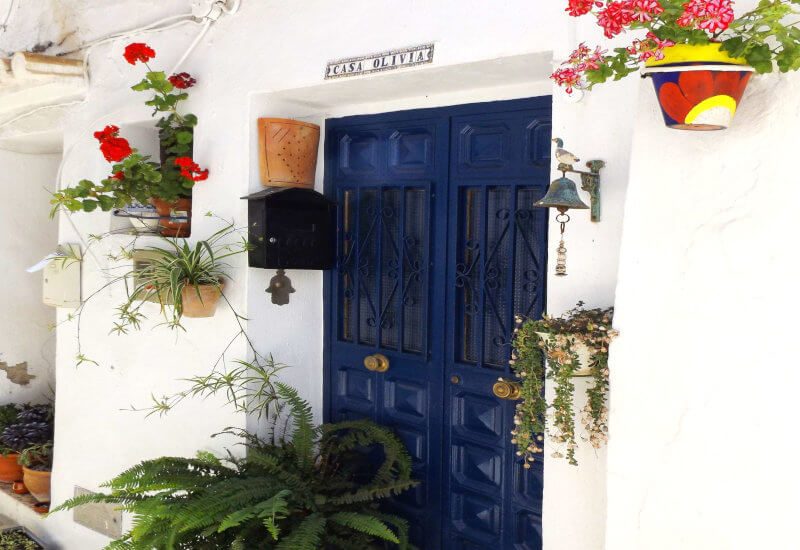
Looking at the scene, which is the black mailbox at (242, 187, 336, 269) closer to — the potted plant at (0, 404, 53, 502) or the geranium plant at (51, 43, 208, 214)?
the geranium plant at (51, 43, 208, 214)

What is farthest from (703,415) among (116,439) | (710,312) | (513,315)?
(116,439)

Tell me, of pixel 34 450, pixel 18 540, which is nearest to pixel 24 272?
pixel 34 450

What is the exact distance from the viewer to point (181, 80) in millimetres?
4500

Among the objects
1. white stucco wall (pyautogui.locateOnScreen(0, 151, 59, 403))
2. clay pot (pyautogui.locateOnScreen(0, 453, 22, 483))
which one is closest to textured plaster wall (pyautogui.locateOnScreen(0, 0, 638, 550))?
clay pot (pyautogui.locateOnScreen(0, 453, 22, 483))

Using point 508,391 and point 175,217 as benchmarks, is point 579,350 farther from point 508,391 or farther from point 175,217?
point 175,217

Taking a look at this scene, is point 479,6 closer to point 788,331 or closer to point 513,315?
point 513,315

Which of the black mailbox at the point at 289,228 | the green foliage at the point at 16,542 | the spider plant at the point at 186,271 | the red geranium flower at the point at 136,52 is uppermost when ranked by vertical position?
the red geranium flower at the point at 136,52

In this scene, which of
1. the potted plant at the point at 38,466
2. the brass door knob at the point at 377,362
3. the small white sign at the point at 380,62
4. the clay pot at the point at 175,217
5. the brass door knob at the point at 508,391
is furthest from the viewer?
the potted plant at the point at 38,466

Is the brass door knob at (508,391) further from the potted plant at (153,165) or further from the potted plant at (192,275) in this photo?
the potted plant at (153,165)

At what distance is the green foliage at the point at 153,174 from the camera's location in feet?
14.6

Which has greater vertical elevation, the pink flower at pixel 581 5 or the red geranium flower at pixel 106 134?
the pink flower at pixel 581 5

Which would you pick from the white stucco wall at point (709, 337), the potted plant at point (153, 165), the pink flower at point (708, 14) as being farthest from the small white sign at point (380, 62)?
the pink flower at point (708, 14)

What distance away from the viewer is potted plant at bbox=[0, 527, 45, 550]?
18.7 feet

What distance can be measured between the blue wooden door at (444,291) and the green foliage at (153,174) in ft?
2.63
